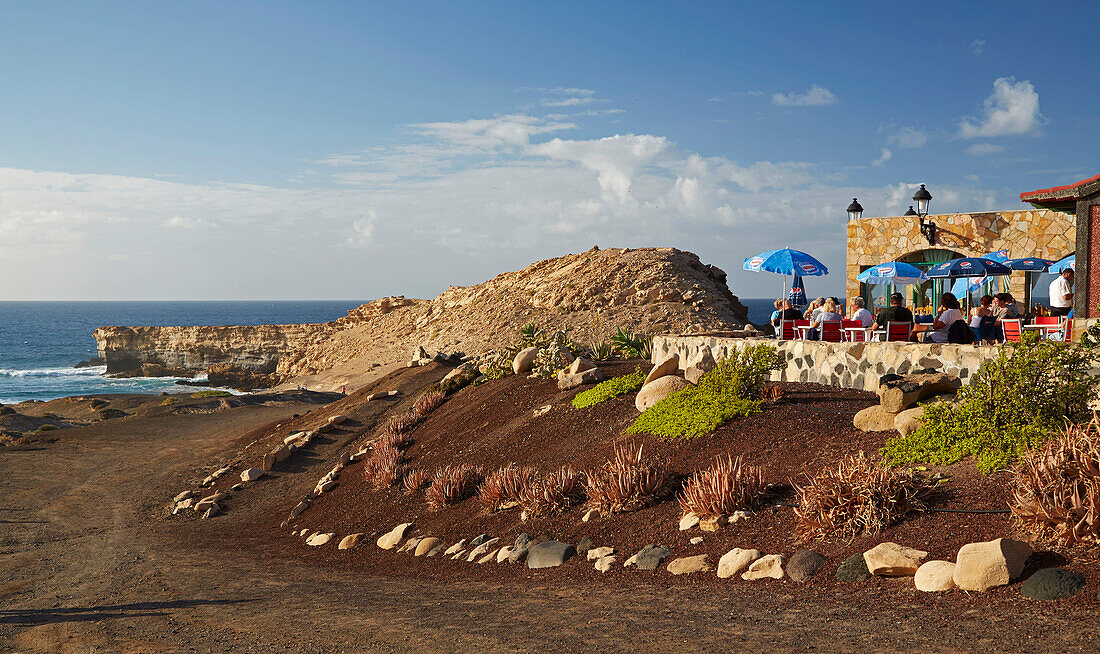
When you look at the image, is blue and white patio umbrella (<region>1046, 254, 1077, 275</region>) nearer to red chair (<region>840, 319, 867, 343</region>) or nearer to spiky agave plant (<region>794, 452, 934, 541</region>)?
red chair (<region>840, 319, 867, 343</region>)

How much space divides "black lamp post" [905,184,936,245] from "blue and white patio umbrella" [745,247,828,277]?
43.3 feet

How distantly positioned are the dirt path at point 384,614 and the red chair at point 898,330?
26.5 ft

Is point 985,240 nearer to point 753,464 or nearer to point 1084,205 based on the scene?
point 1084,205

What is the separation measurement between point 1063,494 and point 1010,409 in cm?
192

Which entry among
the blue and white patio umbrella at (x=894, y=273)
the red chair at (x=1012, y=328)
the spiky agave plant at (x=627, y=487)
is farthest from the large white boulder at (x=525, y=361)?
the blue and white patio umbrella at (x=894, y=273)

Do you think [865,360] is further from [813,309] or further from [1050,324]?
[813,309]

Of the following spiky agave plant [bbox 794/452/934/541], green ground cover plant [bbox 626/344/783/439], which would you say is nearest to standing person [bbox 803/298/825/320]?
green ground cover plant [bbox 626/344/783/439]

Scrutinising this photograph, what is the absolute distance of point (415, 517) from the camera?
9547mm

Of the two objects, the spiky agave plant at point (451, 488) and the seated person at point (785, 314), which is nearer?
the spiky agave plant at point (451, 488)

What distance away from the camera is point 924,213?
2728cm

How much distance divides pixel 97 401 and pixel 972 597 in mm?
29626

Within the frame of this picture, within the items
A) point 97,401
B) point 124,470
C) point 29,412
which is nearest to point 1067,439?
point 124,470

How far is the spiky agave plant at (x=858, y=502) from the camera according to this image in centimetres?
599

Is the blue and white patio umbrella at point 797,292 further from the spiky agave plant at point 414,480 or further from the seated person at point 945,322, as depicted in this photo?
the spiky agave plant at point 414,480
